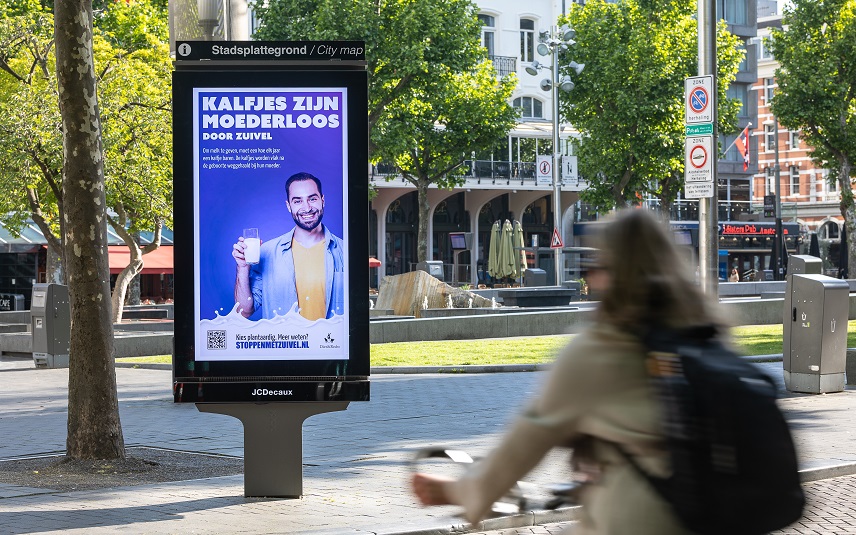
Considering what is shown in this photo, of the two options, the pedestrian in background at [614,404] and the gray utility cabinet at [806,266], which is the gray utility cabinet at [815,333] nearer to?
the gray utility cabinet at [806,266]

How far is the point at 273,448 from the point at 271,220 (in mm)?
1511

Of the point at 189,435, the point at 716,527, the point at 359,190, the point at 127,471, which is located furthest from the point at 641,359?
the point at 189,435

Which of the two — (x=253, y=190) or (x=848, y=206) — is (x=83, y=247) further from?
(x=848, y=206)

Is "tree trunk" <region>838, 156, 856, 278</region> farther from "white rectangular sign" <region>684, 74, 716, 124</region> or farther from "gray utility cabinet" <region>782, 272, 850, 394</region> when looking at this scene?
"white rectangular sign" <region>684, 74, 716, 124</region>

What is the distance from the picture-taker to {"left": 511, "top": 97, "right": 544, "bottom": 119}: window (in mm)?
61519

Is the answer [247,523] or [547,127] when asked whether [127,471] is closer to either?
[247,523]

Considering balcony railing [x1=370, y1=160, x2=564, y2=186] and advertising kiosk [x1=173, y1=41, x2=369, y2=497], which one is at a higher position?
balcony railing [x1=370, y1=160, x2=564, y2=186]

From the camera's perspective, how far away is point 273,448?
8.18m

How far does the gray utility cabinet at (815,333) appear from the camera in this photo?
13.9 meters

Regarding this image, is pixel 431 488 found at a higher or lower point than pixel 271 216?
lower

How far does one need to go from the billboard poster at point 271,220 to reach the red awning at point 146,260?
33238 mm

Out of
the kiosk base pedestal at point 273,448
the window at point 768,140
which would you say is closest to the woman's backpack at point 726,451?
the kiosk base pedestal at point 273,448

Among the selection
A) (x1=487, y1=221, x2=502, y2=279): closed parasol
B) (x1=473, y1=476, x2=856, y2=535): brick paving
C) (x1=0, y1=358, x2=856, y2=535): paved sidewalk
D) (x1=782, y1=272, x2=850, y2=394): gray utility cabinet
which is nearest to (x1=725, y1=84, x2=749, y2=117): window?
(x1=487, y1=221, x2=502, y2=279): closed parasol

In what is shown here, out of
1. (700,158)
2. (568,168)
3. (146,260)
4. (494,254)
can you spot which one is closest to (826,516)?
(700,158)
